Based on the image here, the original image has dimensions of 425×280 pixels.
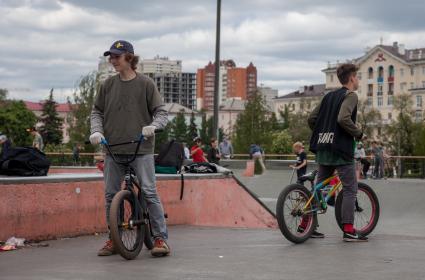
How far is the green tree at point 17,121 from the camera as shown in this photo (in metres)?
116

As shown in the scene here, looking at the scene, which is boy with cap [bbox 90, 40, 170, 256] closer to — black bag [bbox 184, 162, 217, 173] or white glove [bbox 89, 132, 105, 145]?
white glove [bbox 89, 132, 105, 145]

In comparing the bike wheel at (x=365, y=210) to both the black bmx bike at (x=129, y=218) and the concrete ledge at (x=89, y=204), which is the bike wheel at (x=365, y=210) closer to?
the concrete ledge at (x=89, y=204)

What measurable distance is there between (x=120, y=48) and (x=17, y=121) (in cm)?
11479

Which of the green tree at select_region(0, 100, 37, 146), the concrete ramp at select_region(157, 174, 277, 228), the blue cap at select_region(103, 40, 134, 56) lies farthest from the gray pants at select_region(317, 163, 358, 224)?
the green tree at select_region(0, 100, 37, 146)

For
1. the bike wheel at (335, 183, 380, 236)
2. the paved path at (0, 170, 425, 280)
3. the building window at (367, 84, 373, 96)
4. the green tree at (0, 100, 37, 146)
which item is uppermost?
the building window at (367, 84, 373, 96)

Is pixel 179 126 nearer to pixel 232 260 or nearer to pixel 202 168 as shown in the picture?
pixel 202 168

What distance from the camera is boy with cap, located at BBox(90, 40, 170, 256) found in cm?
656

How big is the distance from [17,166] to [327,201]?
3258 millimetres

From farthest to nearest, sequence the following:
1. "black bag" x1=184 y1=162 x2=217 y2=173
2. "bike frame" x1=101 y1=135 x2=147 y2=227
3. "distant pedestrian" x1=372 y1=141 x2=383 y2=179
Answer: "distant pedestrian" x1=372 y1=141 x2=383 y2=179, "black bag" x1=184 y1=162 x2=217 y2=173, "bike frame" x1=101 y1=135 x2=147 y2=227

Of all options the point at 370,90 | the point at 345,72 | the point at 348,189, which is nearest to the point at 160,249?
the point at 348,189

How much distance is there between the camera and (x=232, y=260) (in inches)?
248

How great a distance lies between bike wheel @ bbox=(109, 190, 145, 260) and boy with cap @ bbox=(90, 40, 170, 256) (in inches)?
7.3

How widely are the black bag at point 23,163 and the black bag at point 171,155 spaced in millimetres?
1765

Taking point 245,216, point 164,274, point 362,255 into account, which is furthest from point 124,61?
point 245,216
